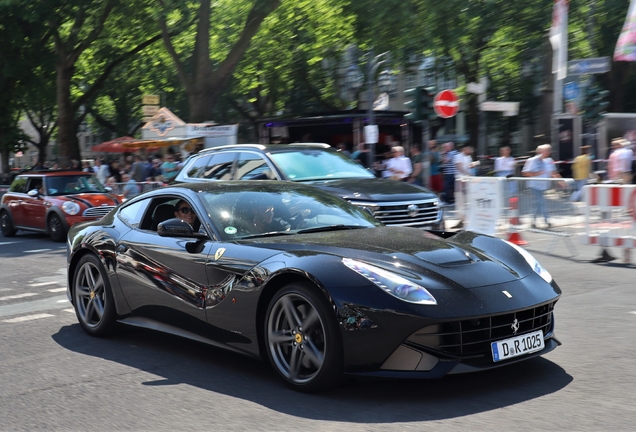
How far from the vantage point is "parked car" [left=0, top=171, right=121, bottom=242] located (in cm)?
1700

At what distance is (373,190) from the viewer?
1227 centimetres

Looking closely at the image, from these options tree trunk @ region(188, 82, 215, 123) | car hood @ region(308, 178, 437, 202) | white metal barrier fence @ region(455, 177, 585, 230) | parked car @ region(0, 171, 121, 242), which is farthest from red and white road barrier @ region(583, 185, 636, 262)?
tree trunk @ region(188, 82, 215, 123)

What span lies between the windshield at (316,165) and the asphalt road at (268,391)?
5.91 metres

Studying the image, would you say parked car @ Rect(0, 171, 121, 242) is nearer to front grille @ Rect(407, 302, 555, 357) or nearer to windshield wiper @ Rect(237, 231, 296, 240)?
windshield wiper @ Rect(237, 231, 296, 240)

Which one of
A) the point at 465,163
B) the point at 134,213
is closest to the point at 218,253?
the point at 134,213

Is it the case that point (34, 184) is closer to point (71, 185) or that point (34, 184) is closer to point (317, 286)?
point (71, 185)

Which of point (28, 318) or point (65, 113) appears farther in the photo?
point (65, 113)

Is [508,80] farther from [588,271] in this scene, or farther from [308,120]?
[588,271]

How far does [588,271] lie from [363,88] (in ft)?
104

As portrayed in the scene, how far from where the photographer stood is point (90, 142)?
96312 mm

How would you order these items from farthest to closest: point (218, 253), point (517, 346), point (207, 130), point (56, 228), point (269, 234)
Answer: point (207, 130)
point (56, 228)
point (269, 234)
point (218, 253)
point (517, 346)

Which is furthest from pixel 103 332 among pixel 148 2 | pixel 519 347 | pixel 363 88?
pixel 363 88

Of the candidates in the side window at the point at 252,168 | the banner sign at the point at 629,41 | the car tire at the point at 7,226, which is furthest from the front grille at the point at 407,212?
the car tire at the point at 7,226

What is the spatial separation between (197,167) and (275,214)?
8.24 meters
